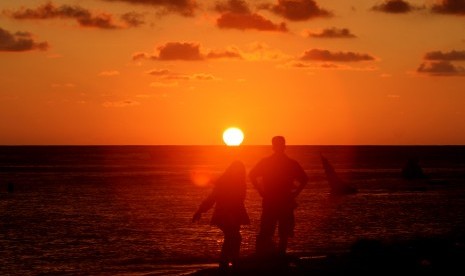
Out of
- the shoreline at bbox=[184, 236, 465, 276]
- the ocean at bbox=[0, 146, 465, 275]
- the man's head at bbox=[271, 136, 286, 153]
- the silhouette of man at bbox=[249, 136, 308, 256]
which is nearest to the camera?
the shoreline at bbox=[184, 236, 465, 276]

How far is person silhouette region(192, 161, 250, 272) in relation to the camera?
48.1 feet

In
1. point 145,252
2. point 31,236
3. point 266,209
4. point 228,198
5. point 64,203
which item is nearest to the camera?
point 228,198

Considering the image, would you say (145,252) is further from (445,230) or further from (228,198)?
(445,230)

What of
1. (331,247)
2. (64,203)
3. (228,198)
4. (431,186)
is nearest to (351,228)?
(331,247)

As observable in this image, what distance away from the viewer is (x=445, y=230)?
27.1 meters

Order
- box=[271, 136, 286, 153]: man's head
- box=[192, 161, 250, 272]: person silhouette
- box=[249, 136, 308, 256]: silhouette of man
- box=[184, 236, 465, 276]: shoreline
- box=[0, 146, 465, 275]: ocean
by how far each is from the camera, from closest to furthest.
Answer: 1. box=[192, 161, 250, 272]: person silhouette
2. box=[184, 236, 465, 276]: shoreline
3. box=[271, 136, 286, 153]: man's head
4. box=[249, 136, 308, 256]: silhouette of man
5. box=[0, 146, 465, 275]: ocean

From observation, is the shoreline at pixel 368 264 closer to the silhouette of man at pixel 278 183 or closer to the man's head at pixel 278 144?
the silhouette of man at pixel 278 183

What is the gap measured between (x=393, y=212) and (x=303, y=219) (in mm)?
5349

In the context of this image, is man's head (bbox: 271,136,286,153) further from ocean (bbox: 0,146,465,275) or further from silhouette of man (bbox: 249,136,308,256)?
ocean (bbox: 0,146,465,275)

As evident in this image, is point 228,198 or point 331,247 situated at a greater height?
point 228,198

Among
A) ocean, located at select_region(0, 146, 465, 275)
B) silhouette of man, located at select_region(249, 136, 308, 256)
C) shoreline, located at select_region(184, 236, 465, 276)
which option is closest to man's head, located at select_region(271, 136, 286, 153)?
silhouette of man, located at select_region(249, 136, 308, 256)

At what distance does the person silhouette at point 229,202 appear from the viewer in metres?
14.7

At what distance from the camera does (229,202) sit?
14836 mm

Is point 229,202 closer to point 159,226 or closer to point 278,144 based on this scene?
point 278,144
